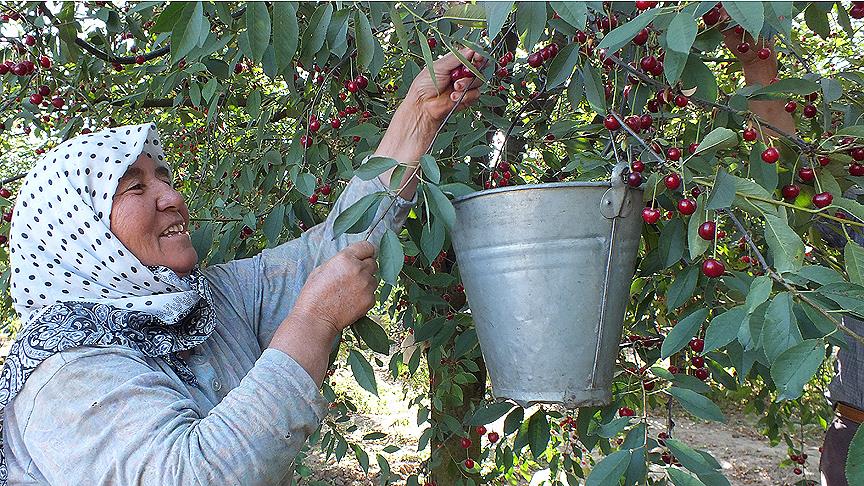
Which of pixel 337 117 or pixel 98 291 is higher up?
pixel 337 117

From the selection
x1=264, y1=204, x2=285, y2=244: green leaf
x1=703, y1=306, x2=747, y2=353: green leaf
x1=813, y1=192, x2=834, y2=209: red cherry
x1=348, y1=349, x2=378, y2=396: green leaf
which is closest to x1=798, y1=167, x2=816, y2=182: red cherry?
x1=813, y1=192, x2=834, y2=209: red cherry

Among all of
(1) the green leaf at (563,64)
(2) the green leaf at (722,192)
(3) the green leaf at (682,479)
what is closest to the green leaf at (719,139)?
(2) the green leaf at (722,192)

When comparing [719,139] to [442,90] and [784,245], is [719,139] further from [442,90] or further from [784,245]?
[442,90]

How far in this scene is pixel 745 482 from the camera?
229 inches

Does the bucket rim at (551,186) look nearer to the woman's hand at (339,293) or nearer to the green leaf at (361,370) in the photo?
the woman's hand at (339,293)

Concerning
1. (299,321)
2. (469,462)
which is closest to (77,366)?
(299,321)

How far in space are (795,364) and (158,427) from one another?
97cm

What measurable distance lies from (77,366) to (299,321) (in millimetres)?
385

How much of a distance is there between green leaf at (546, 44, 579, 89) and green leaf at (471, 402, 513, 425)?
0.67 meters

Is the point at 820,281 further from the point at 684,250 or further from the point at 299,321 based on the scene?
the point at 299,321

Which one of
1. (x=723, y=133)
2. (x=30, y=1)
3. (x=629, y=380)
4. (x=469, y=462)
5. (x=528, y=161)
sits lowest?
(x=469, y=462)

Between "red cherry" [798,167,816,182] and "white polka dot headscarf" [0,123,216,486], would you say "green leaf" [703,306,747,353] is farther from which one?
"white polka dot headscarf" [0,123,216,486]

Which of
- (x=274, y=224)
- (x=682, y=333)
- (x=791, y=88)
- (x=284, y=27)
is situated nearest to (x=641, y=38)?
(x=791, y=88)

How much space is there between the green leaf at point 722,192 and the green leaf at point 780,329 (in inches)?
5.9
